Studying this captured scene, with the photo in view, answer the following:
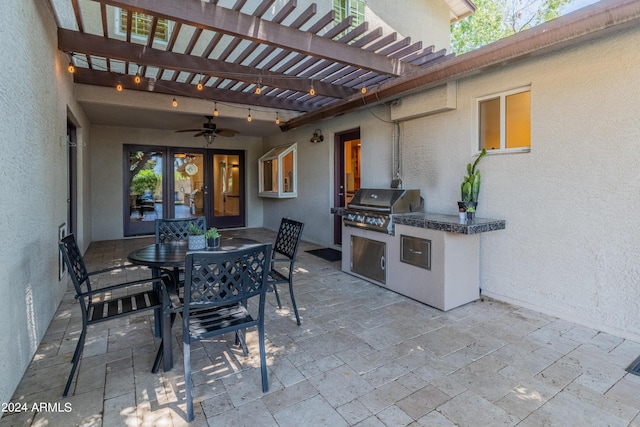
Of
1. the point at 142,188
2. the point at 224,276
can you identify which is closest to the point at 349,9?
the point at 142,188

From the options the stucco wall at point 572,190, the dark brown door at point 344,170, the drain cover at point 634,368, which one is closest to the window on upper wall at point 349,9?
the dark brown door at point 344,170

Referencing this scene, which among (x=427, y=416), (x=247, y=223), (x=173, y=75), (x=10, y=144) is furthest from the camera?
(x=247, y=223)

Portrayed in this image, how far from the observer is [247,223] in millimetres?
9422

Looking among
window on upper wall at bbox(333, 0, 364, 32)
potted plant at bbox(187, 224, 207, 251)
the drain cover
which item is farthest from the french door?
the drain cover

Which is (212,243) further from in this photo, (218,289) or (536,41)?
(536,41)

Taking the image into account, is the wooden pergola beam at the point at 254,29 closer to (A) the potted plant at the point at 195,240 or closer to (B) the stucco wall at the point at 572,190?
(B) the stucco wall at the point at 572,190

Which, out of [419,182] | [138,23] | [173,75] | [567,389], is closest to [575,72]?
[419,182]

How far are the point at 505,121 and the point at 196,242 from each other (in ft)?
10.9

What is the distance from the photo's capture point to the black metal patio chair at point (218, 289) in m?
1.86

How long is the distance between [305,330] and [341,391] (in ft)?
2.95

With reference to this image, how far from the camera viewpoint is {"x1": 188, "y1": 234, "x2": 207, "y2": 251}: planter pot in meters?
2.66

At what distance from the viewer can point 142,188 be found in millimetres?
8094

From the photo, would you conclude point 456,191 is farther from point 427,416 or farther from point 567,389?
point 427,416

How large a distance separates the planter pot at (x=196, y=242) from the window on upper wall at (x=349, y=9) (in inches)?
231
